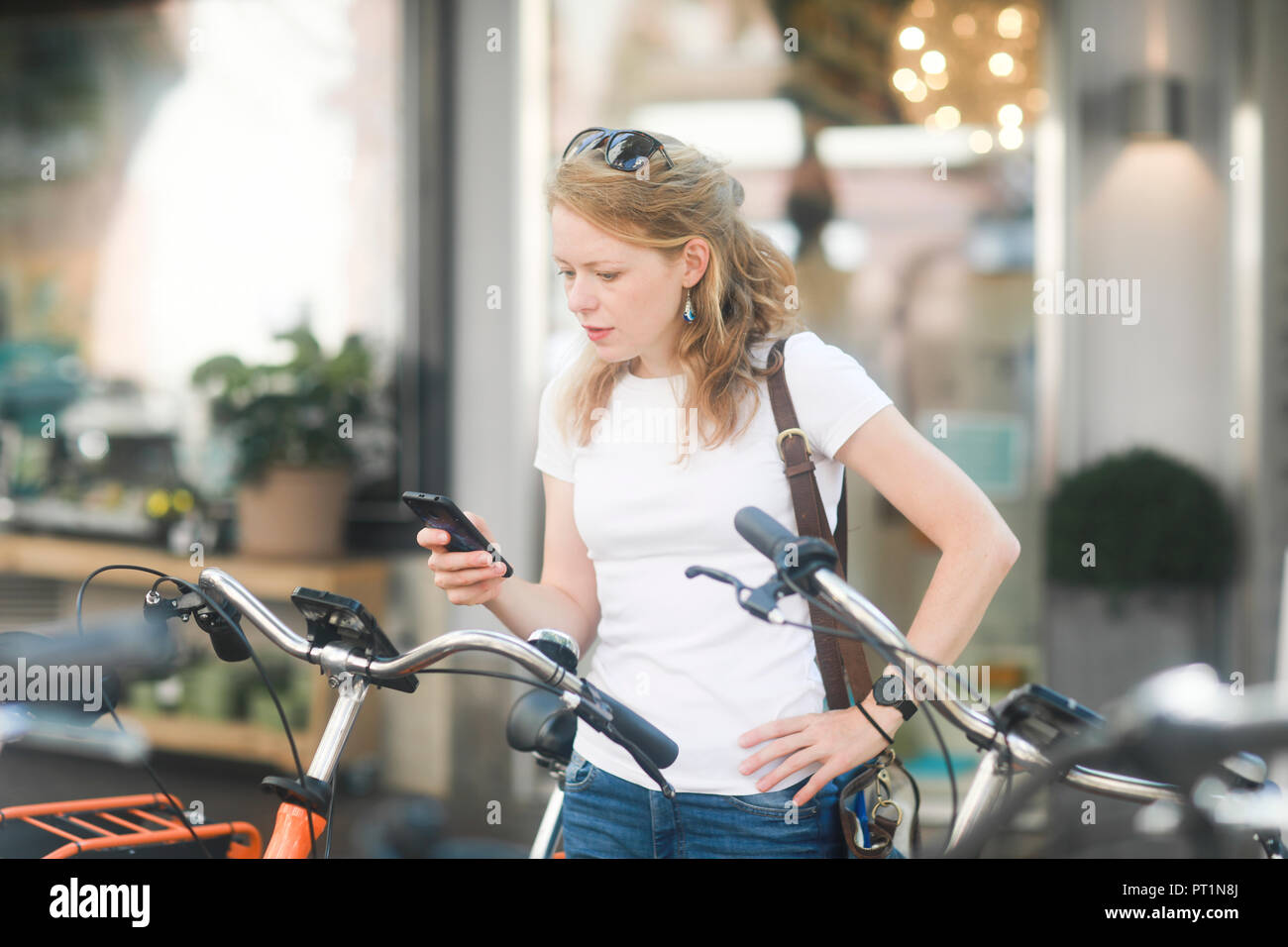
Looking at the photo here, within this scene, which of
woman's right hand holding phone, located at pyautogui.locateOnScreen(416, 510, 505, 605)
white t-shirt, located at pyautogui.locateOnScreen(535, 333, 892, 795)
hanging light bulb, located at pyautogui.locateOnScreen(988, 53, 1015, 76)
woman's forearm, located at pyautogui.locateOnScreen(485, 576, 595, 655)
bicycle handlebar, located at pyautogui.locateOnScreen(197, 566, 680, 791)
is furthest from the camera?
hanging light bulb, located at pyautogui.locateOnScreen(988, 53, 1015, 76)

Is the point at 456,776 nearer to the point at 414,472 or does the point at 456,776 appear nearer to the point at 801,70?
the point at 414,472

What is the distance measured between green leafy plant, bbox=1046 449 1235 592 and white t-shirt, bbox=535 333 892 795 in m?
2.68

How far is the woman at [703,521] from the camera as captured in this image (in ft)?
4.81

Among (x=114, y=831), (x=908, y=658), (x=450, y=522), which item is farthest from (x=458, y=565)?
(x=114, y=831)

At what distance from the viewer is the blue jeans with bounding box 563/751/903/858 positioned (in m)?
1.50

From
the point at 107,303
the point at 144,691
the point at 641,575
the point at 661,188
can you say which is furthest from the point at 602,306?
the point at 107,303

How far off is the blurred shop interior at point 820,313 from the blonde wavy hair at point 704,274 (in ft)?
7.34

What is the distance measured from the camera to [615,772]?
5.14 feet

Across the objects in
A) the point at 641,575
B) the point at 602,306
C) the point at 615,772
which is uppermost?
the point at 602,306

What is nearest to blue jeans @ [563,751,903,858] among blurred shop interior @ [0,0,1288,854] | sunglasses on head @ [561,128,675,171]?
sunglasses on head @ [561,128,675,171]

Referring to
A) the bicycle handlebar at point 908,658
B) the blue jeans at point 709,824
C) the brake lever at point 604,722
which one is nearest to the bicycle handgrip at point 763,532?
the bicycle handlebar at point 908,658

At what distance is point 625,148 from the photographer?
1517 mm

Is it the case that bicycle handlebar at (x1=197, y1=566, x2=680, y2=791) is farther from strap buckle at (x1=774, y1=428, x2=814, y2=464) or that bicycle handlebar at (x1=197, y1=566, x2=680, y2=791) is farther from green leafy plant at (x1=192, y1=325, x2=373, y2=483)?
green leafy plant at (x1=192, y1=325, x2=373, y2=483)
